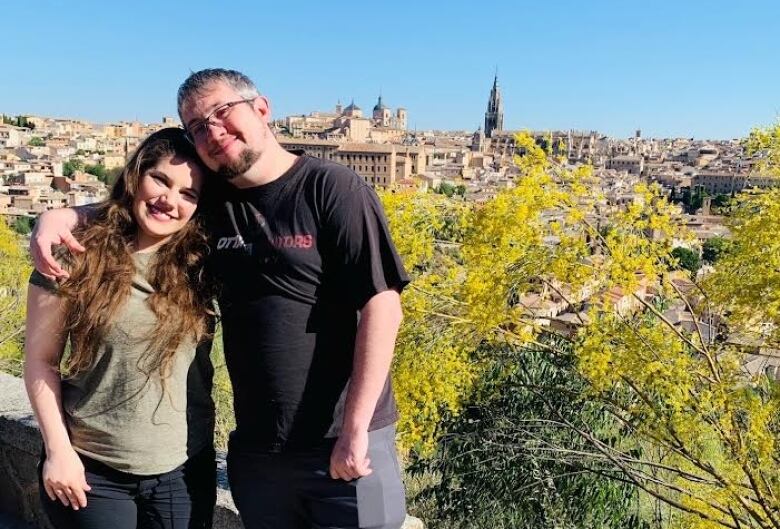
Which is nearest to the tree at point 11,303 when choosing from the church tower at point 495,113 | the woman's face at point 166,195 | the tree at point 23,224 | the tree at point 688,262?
the tree at point 688,262

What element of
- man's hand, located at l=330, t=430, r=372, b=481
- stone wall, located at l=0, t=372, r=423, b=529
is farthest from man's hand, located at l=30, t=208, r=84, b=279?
stone wall, located at l=0, t=372, r=423, b=529

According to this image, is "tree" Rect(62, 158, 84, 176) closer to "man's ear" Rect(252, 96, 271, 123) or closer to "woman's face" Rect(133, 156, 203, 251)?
"woman's face" Rect(133, 156, 203, 251)

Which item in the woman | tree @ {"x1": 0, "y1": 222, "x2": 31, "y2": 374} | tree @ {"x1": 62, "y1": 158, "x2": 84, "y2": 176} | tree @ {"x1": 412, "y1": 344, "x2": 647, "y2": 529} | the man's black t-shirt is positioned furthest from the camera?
tree @ {"x1": 62, "y1": 158, "x2": 84, "y2": 176}

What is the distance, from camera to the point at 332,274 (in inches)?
58.5

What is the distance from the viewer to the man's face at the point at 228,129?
1.49 metres

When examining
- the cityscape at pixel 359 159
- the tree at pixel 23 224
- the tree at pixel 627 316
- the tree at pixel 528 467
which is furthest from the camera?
the cityscape at pixel 359 159

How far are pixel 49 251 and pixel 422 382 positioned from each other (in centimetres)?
314

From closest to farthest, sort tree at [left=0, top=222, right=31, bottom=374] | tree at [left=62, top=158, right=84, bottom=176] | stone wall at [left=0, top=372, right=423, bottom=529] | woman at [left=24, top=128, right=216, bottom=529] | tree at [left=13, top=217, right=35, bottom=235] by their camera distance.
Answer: woman at [left=24, top=128, right=216, bottom=529] < stone wall at [left=0, top=372, right=423, bottom=529] < tree at [left=0, top=222, right=31, bottom=374] < tree at [left=13, top=217, right=35, bottom=235] < tree at [left=62, top=158, right=84, bottom=176]

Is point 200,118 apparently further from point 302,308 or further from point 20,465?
point 20,465

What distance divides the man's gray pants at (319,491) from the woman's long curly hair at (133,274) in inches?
12.7

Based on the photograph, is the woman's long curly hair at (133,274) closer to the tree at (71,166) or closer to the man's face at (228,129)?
the man's face at (228,129)

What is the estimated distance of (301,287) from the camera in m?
1.49

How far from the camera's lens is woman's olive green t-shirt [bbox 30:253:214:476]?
1582mm

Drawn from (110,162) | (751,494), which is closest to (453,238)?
(751,494)
